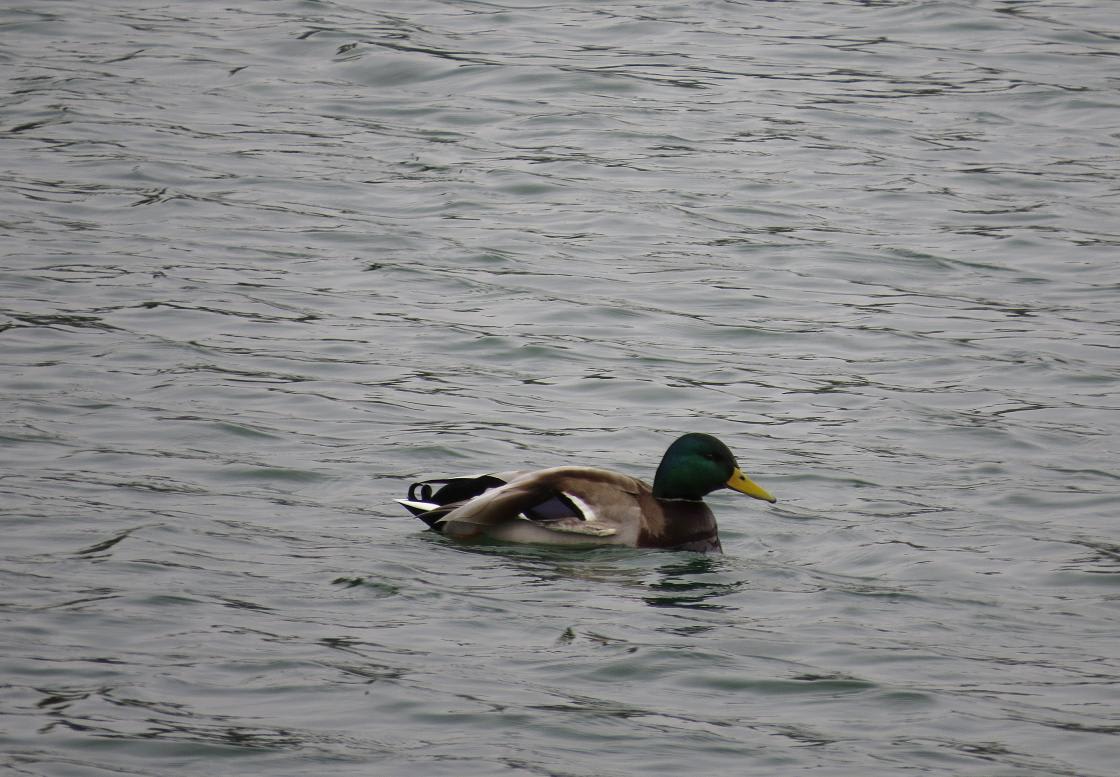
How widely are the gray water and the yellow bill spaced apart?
238 millimetres

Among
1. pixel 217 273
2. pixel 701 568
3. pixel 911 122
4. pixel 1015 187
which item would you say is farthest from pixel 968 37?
pixel 701 568

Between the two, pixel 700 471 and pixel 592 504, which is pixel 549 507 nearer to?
pixel 592 504

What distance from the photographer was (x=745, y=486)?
924 cm

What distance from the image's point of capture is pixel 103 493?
9102 millimetres

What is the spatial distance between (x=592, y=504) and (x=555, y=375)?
2833 millimetres

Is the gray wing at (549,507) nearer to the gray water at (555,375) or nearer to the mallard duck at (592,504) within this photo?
the mallard duck at (592,504)

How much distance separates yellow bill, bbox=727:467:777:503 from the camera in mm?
9203

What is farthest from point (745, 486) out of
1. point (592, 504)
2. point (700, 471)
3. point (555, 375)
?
point (555, 375)

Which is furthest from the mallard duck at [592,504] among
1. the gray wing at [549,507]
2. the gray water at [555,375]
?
the gray water at [555,375]

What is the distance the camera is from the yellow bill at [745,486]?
9.20 meters

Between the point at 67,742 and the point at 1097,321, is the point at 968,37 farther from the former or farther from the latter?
the point at 67,742

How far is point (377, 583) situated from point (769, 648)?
66.4 inches

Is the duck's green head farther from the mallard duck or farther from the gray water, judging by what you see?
the gray water

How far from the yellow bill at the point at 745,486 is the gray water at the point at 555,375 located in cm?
24
